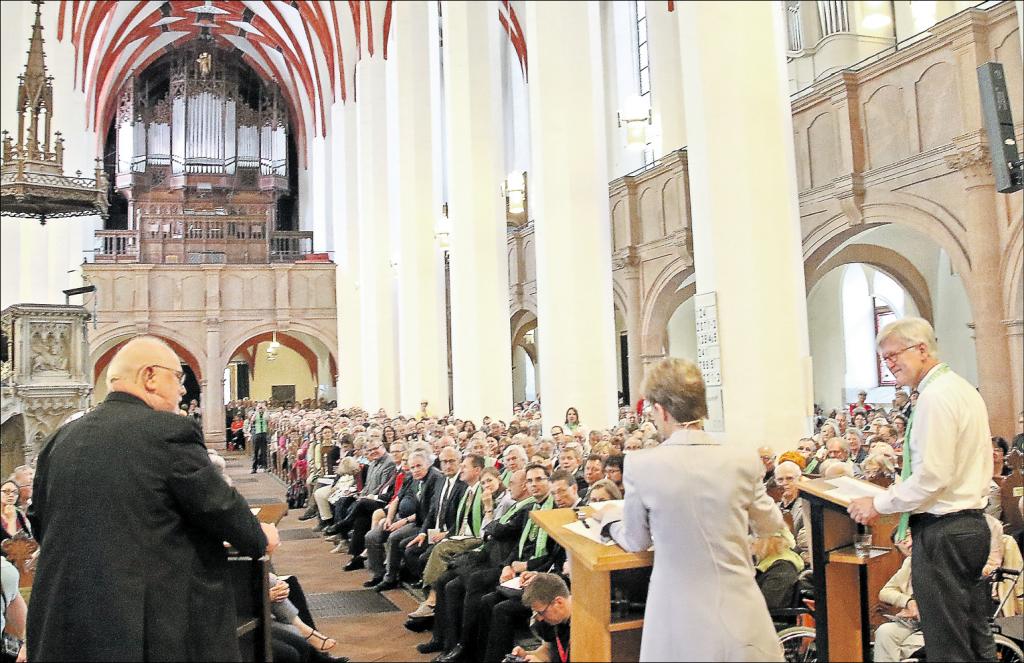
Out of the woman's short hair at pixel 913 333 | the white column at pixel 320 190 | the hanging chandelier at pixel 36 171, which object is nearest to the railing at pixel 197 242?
the white column at pixel 320 190

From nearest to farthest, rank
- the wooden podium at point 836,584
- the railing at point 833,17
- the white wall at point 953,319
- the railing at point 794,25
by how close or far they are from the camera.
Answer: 1. the wooden podium at point 836,584
2. the white wall at point 953,319
3. the railing at point 833,17
4. the railing at point 794,25

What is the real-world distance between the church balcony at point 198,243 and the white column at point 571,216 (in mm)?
20031

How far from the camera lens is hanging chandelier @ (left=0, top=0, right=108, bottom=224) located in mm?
10867

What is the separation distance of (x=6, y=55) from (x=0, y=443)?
9089 mm

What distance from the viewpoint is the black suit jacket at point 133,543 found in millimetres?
2811

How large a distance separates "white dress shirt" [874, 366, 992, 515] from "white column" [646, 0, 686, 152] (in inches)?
574

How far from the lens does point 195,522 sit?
2.90 meters

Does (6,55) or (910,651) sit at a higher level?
(6,55)

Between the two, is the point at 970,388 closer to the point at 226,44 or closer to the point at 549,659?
the point at 549,659

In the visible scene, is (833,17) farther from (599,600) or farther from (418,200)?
(599,600)

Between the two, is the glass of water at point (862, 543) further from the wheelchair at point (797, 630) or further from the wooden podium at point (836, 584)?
the wheelchair at point (797, 630)

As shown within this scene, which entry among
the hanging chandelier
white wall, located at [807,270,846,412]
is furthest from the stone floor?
white wall, located at [807,270,846,412]

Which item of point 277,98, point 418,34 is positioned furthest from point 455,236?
point 277,98

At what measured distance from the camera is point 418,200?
18.5m
